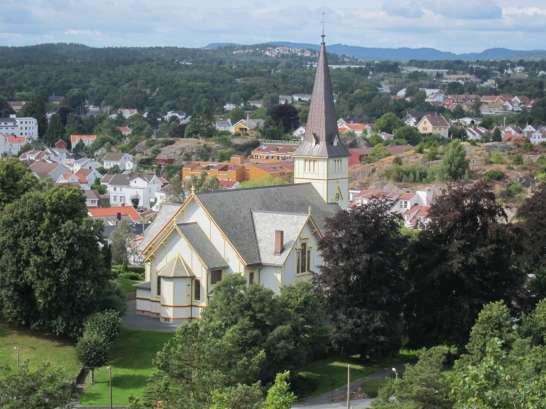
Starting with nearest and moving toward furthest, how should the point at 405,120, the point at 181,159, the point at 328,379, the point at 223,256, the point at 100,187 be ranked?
the point at 328,379
the point at 223,256
the point at 100,187
the point at 181,159
the point at 405,120

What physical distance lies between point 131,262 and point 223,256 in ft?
95.3

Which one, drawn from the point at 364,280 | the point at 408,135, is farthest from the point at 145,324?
the point at 408,135

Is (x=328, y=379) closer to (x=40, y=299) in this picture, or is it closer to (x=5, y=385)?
(x=40, y=299)

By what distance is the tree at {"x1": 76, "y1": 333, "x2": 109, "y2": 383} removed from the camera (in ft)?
140

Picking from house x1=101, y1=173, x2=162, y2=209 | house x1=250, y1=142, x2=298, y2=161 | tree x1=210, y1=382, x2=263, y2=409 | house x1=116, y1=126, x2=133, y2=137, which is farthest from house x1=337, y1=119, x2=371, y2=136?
tree x1=210, y1=382, x2=263, y2=409

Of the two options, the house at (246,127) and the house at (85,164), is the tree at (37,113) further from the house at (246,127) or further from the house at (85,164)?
the house at (85,164)

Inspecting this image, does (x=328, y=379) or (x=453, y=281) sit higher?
(x=453, y=281)

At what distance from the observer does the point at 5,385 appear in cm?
2997

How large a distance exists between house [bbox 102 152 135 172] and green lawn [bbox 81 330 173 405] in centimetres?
10095

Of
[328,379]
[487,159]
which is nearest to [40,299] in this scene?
[328,379]

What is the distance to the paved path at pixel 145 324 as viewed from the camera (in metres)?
48.7

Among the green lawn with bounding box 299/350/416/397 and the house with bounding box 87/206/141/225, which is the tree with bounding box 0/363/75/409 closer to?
the green lawn with bounding box 299/350/416/397

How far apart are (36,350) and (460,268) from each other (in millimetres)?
18942

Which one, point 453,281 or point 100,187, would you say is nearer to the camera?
point 453,281
